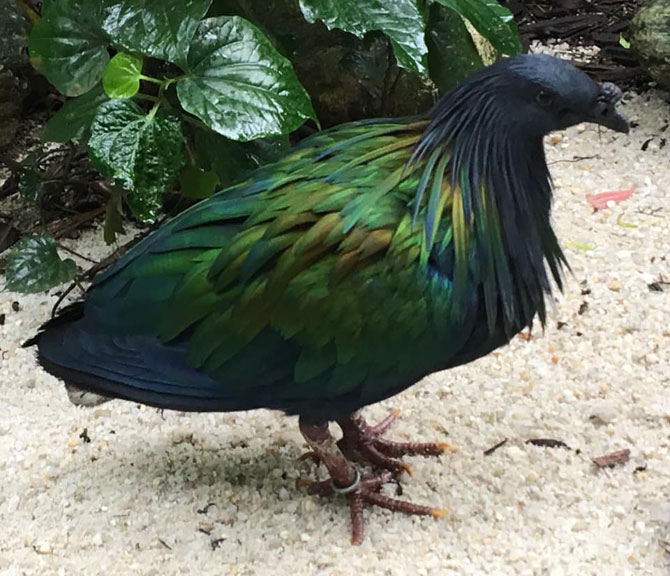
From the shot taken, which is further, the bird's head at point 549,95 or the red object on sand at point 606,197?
the red object on sand at point 606,197

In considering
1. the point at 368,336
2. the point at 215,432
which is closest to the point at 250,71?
the point at 368,336

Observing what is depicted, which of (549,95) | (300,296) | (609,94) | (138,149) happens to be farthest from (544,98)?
(138,149)

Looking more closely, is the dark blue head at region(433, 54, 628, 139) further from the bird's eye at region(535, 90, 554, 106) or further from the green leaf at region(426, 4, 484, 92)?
the green leaf at region(426, 4, 484, 92)

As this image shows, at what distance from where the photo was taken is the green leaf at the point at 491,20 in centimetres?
229

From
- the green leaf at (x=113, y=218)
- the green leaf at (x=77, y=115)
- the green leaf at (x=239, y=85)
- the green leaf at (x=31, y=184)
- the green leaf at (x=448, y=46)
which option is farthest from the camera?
the green leaf at (x=31, y=184)

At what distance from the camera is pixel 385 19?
7.14 ft

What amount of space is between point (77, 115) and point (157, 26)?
1.39 ft

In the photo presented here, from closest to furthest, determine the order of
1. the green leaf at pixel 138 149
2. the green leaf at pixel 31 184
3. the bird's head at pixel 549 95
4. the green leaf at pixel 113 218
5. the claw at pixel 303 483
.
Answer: the bird's head at pixel 549 95 < the green leaf at pixel 138 149 < the claw at pixel 303 483 < the green leaf at pixel 113 218 < the green leaf at pixel 31 184

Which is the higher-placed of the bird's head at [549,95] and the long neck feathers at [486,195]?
the bird's head at [549,95]

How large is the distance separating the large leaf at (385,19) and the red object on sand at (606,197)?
4.56 ft

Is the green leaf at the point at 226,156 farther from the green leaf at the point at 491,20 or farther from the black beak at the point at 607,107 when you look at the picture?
the black beak at the point at 607,107

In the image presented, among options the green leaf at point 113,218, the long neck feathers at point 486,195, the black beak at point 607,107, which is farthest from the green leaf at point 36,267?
the black beak at point 607,107

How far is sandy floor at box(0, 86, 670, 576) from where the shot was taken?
2131 mm

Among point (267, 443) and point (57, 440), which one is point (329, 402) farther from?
point (57, 440)
